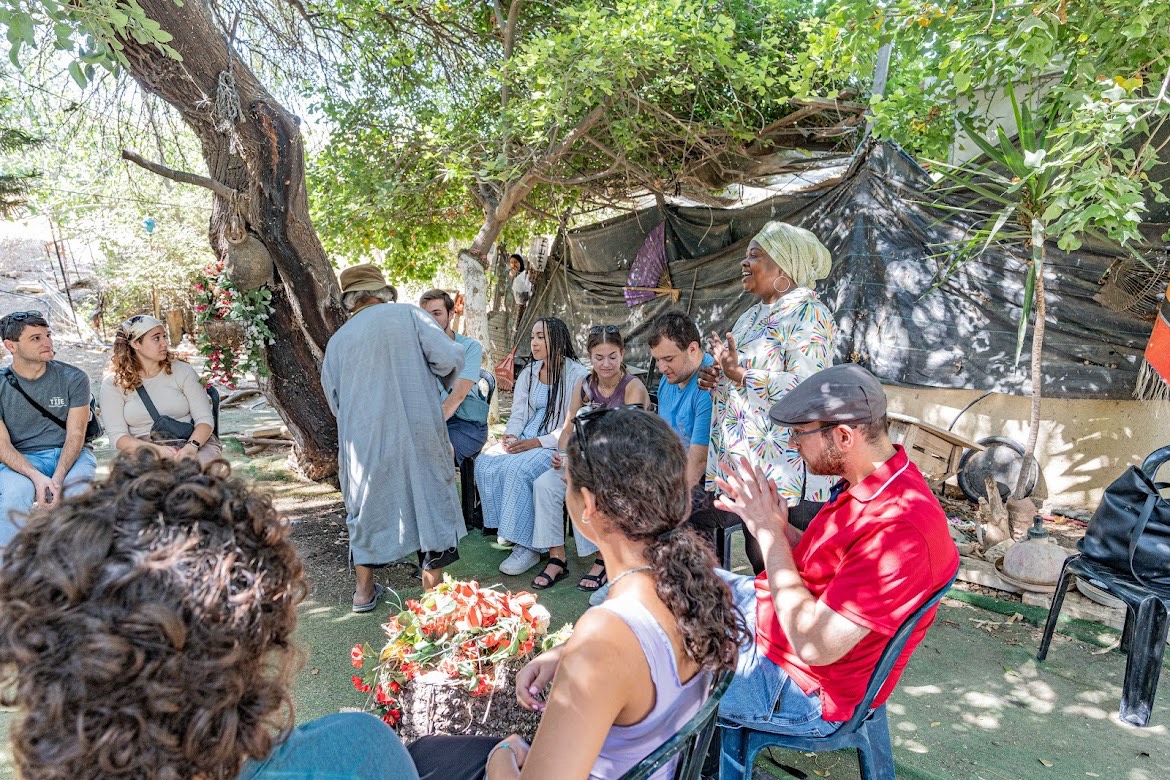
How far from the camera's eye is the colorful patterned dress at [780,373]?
289 centimetres

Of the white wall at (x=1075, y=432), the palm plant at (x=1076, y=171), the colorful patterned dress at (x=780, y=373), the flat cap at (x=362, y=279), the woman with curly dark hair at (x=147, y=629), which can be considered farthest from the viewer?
the white wall at (x=1075, y=432)

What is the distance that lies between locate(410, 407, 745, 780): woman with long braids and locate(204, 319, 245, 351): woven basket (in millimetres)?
3806

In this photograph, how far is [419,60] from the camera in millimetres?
7402

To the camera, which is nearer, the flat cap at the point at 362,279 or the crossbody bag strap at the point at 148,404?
the flat cap at the point at 362,279

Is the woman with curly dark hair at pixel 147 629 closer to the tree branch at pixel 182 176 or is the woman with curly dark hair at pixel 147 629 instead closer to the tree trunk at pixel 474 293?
the tree branch at pixel 182 176

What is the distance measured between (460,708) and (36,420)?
3.41 metres

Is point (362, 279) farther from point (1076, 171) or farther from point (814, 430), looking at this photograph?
point (1076, 171)

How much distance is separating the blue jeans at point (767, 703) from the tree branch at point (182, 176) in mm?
3764

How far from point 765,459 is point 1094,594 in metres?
2.20

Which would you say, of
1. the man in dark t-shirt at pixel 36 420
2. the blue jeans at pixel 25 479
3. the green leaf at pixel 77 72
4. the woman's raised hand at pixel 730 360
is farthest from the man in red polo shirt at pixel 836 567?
the man in dark t-shirt at pixel 36 420

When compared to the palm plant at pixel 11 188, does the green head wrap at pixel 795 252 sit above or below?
below

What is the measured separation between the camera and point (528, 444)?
14.6ft

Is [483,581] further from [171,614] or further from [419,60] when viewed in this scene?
[419,60]

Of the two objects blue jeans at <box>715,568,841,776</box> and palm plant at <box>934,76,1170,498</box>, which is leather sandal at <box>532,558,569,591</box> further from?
palm plant at <box>934,76,1170,498</box>
